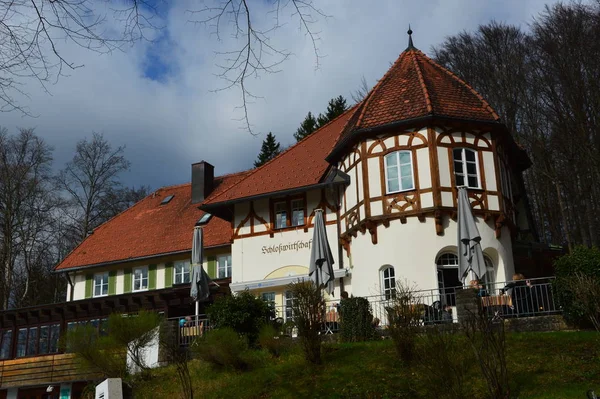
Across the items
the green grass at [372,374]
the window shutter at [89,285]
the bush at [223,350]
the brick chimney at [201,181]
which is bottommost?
the green grass at [372,374]

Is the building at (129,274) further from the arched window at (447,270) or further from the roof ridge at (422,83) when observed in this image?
the roof ridge at (422,83)

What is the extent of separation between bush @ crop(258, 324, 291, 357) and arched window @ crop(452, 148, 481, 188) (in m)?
7.82

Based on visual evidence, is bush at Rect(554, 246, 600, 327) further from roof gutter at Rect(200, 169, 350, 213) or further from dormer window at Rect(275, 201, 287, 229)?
dormer window at Rect(275, 201, 287, 229)

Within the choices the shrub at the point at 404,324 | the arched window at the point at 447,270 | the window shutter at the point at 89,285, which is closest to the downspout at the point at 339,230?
the arched window at the point at 447,270

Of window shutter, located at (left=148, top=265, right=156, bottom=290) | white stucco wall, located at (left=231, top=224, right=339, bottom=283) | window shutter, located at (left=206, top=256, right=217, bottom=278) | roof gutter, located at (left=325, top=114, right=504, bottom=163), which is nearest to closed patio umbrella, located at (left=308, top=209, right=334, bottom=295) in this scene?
white stucco wall, located at (left=231, top=224, right=339, bottom=283)

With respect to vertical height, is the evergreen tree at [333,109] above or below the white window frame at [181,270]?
above

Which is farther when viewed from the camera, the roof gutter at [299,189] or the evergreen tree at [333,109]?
the evergreen tree at [333,109]

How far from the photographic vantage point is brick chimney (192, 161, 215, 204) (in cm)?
3494

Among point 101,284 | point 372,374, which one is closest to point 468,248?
point 372,374

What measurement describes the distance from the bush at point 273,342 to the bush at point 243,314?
869 mm

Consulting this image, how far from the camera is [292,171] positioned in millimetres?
27609

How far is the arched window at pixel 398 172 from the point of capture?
893 inches

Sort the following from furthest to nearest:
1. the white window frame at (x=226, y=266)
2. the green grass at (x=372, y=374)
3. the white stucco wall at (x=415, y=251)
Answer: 1. the white window frame at (x=226, y=266)
2. the white stucco wall at (x=415, y=251)
3. the green grass at (x=372, y=374)

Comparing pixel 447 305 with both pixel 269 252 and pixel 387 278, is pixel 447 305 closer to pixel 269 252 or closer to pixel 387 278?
pixel 387 278
